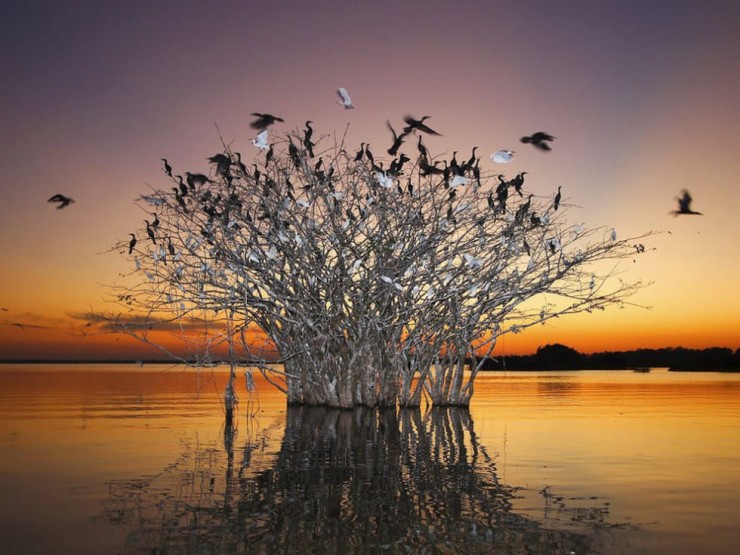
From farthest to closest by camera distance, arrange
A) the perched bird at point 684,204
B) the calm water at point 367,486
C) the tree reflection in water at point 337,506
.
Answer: the perched bird at point 684,204 < the calm water at point 367,486 < the tree reflection in water at point 337,506

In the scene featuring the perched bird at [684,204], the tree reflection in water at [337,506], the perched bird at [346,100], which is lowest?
the tree reflection in water at [337,506]

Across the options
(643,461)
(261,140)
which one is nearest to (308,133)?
(261,140)

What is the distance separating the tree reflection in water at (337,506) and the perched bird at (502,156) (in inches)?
269

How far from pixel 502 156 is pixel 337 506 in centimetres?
1069

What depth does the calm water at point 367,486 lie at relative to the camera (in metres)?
6.21

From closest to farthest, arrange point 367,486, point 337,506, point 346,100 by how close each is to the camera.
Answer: point 337,506 < point 367,486 < point 346,100

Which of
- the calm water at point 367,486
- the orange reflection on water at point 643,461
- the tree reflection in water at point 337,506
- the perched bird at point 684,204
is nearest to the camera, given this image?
the tree reflection in water at point 337,506

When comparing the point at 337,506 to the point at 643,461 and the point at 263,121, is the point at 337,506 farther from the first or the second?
the point at 263,121

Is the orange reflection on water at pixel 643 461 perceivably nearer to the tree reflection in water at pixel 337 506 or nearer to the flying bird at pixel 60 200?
the tree reflection in water at pixel 337 506

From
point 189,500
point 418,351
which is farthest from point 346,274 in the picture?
point 189,500

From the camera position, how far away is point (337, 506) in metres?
7.42

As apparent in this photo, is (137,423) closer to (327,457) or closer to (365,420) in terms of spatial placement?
(365,420)

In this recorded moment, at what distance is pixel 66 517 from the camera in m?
6.96

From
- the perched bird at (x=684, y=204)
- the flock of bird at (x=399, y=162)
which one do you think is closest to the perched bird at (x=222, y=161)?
the flock of bird at (x=399, y=162)
